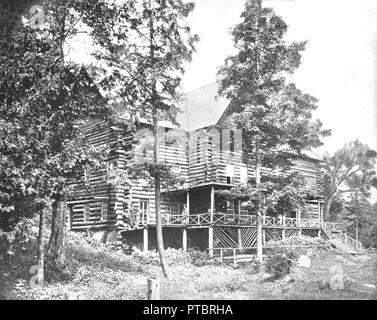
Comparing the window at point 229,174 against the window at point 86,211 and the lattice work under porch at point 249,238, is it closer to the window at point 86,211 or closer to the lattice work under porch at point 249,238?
the lattice work under porch at point 249,238

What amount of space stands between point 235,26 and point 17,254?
49.5ft

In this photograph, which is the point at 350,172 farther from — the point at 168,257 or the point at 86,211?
the point at 86,211

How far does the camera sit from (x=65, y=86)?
14.1m

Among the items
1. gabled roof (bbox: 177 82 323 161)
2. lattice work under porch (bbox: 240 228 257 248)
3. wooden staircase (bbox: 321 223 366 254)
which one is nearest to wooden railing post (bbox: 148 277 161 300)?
gabled roof (bbox: 177 82 323 161)

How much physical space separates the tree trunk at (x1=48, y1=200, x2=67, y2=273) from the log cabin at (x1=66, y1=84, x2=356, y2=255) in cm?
837

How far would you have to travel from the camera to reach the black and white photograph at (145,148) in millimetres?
12305

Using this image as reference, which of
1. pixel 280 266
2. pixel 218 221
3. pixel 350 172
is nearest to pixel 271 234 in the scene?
pixel 218 221

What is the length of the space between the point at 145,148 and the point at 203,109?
9692 mm

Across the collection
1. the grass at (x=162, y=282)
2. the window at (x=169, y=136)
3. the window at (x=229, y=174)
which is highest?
the window at (x=169, y=136)

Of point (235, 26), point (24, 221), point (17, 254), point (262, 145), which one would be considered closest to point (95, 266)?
point (17, 254)

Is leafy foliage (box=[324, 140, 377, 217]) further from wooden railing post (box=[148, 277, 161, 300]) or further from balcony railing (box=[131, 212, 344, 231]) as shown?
wooden railing post (box=[148, 277, 161, 300])

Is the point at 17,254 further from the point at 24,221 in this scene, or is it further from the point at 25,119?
the point at 25,119

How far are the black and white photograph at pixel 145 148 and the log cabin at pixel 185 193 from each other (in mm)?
128

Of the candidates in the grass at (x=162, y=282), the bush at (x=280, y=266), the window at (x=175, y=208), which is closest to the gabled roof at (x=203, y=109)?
the window at (x=175, y=208)
